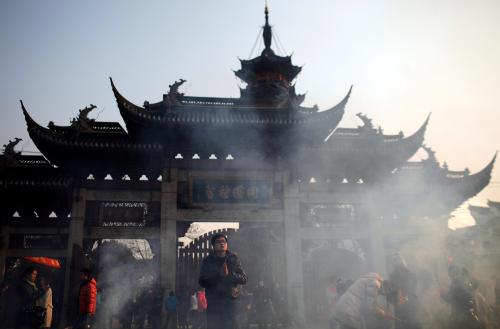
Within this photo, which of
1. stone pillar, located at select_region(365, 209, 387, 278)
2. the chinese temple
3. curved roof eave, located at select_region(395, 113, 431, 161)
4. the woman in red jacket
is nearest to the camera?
the woman in red jacket

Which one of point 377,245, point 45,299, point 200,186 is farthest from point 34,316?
point 377,245

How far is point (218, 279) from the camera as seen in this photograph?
5.03m

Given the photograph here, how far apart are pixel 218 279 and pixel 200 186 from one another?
6641mm

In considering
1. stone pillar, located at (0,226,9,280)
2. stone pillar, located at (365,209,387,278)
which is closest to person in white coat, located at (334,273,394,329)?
stone pillar, located at (365,209,387,278)

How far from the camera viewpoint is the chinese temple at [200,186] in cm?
1124

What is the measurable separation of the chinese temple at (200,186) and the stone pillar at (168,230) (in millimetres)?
29

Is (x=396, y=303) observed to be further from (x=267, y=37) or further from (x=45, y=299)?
(x=267, y=37)

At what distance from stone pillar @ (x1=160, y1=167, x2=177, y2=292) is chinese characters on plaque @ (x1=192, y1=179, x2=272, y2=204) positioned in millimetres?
655

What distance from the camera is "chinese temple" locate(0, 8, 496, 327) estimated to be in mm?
11242

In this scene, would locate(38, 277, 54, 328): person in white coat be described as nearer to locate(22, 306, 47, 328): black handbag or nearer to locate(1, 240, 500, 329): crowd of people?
locate(1, 240, 500, 329): crowd of people

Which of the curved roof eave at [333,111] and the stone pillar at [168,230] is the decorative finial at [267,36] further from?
the stone pillar at [168,230]

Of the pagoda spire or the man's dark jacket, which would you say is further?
the pagoda spire

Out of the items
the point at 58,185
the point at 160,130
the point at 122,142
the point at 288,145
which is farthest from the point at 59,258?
the point at 288,145

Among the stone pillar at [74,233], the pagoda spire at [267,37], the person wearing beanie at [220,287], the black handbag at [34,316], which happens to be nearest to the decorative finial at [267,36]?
the pagoda spire at [267,37]
